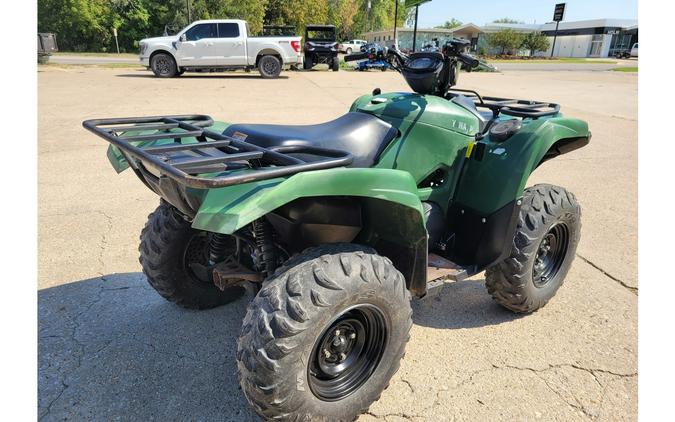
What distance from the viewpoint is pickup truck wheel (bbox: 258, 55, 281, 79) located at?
18.3 meters

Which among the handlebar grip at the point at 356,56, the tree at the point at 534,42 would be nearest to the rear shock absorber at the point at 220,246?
the handlebar grip at the point at 356,56

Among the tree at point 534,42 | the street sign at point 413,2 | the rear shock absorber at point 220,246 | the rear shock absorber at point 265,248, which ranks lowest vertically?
the rear shock absorber at point 220,246

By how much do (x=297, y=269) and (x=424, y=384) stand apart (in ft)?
3.65

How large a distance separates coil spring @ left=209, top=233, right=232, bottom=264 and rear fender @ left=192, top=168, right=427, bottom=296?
56cm

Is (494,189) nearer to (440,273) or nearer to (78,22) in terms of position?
(440,273)

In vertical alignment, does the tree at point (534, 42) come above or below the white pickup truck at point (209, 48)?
above

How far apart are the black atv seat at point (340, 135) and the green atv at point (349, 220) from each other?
1cm

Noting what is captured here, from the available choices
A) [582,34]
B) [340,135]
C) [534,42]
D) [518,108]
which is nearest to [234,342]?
[340,135]

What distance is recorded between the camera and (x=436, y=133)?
2.55m

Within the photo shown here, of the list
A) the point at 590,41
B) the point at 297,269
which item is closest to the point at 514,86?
the point at 297,269

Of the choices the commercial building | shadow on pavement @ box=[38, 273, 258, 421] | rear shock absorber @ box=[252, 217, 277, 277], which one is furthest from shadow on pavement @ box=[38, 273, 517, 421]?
the commercial building

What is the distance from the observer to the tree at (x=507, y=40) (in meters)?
54.8

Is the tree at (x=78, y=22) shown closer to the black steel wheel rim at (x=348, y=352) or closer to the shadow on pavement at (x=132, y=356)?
the shadow on pavement at (x=132, y=356)

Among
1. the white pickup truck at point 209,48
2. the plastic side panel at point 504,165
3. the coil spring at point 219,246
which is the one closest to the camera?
Result: the coil spring at point 219,246
